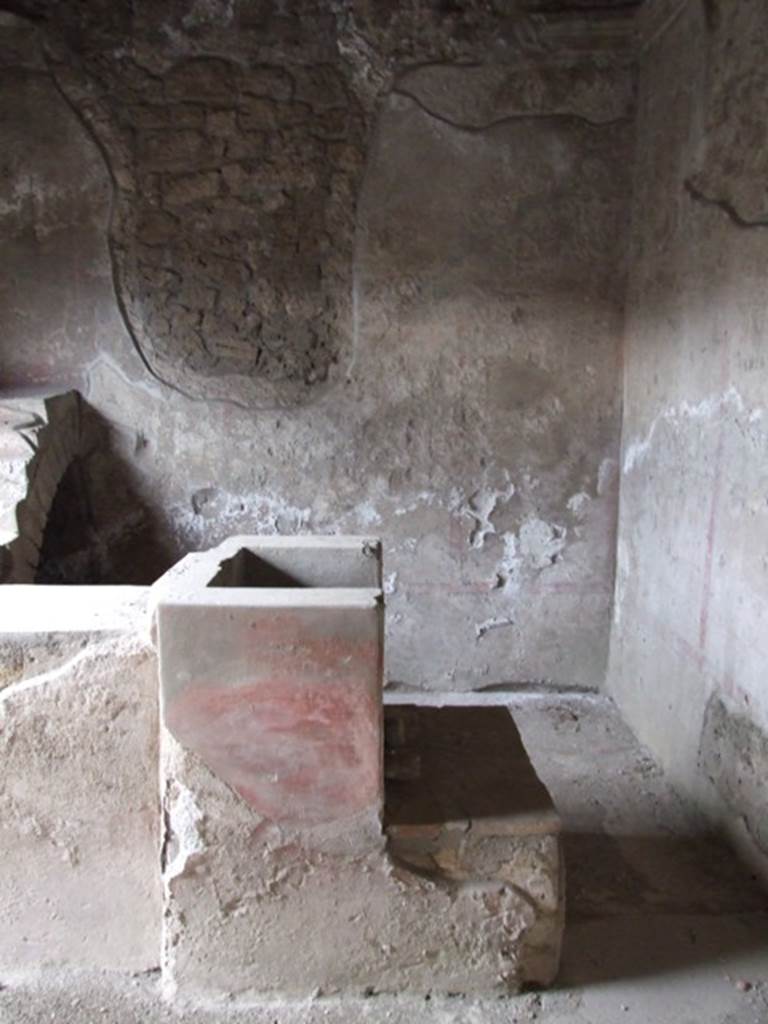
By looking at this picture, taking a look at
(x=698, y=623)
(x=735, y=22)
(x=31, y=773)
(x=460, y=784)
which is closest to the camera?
(x=31, y=773)

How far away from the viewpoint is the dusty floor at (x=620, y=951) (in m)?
1.72


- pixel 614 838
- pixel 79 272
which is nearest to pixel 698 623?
pixel 614 838

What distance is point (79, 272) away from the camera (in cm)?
346

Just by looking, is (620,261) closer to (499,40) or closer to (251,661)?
(499,40)

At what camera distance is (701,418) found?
8.86ft

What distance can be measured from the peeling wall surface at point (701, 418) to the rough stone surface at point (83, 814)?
1.61 metres

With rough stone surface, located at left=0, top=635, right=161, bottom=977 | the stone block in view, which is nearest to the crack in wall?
the stone block

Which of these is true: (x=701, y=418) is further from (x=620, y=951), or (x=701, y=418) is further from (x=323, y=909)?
(x=323, y=909)

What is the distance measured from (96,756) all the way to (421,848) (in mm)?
695

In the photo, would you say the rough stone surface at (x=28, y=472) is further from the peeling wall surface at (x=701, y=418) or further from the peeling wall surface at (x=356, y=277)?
the peeling wall surface at (x=701, y=418)

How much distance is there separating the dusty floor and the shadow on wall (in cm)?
190

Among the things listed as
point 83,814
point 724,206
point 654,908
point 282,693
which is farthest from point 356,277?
point 654,908

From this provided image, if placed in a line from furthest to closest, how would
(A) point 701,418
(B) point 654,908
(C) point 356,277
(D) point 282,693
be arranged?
1. (C) point 356,277
2. (A) point 701,418
3. (B) point 654,908
4. (D) point 282,693

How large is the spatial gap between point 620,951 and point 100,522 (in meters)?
2.58
